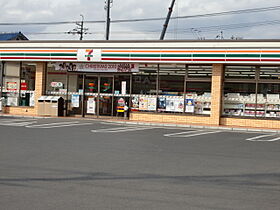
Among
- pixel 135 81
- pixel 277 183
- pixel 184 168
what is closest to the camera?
pixel 277 183

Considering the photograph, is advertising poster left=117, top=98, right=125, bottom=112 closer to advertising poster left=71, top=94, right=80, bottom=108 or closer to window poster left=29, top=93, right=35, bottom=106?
advertising poster left=71, top=94, right=80, bottom=108

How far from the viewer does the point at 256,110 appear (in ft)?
72.7

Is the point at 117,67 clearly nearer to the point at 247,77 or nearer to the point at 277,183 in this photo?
the point at 247,77

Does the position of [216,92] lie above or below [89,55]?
below

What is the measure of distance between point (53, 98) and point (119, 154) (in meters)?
14.6

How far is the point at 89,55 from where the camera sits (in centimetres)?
2392

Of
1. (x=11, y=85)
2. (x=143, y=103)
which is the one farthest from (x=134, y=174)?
(x=11, y=85)

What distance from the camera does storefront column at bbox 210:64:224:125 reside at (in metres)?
22.1

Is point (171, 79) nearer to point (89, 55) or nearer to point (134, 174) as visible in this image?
point (89, 55)

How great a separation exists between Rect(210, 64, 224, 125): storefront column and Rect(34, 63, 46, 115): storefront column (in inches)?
390

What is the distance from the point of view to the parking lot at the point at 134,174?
6262 millimetres

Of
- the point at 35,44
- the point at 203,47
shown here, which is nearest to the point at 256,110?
the point at 203,47

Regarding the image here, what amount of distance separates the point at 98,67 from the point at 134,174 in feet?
54.4

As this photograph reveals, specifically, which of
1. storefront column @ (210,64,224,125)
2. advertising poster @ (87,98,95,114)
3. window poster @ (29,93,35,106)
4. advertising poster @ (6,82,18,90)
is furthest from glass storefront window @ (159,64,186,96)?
advertising poster @ (6,82,18,90)
